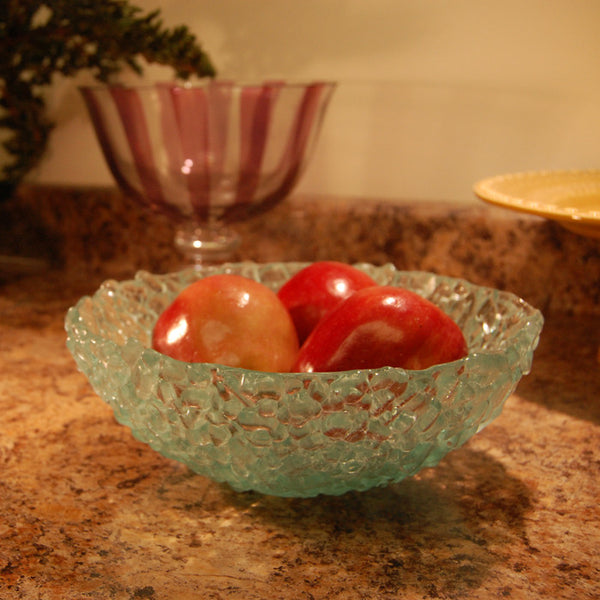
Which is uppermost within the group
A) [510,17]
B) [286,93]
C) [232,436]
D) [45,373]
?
[510,17]

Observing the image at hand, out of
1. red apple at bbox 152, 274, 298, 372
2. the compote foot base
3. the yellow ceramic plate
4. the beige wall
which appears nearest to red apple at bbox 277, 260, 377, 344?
red apple at bbox 152, 274, 298, 372

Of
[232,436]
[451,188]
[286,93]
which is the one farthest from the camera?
[451,188]

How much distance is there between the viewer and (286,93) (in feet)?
2.62

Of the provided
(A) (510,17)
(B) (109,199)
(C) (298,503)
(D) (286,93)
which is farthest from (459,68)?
(C) (298,503)

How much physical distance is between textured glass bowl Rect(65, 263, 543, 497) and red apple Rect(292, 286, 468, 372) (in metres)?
0.04

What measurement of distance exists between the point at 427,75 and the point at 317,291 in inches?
18.6

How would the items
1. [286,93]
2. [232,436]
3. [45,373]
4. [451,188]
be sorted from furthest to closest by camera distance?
[451,188], [286,93], [45,373], [232,436]

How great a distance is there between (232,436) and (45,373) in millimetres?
354

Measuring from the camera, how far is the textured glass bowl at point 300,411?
36 centimetres

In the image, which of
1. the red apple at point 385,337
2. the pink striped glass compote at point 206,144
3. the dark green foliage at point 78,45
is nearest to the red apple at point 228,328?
the red apple at point 385,337

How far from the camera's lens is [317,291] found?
519mm

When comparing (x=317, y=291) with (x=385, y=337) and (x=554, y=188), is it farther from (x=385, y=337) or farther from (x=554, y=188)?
(x=554, y=188)

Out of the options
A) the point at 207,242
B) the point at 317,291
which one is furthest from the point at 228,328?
the point at 207,242

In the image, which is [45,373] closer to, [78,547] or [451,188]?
[78,547]
